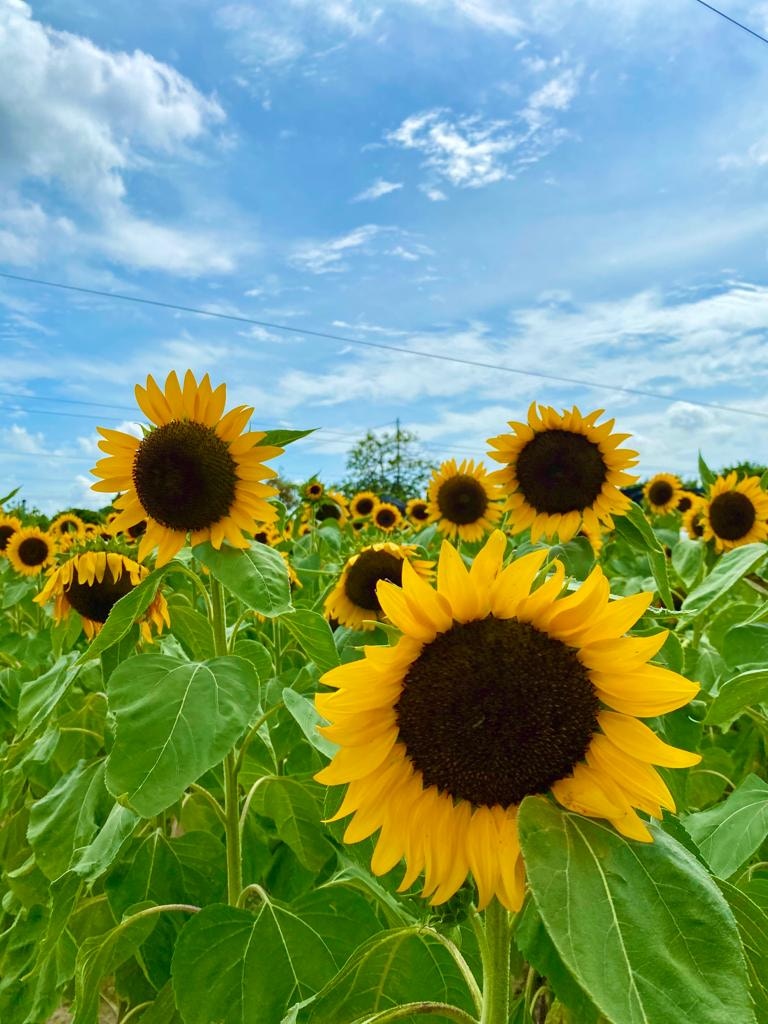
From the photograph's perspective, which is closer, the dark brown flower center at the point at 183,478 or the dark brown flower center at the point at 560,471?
the dark brown flower center at the point at 183,478

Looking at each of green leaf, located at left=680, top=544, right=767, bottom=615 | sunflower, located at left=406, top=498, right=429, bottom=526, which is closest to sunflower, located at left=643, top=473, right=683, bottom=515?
sunflower, located at left=406, top=498, right=429, bottom=526

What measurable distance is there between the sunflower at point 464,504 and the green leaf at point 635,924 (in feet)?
11.0

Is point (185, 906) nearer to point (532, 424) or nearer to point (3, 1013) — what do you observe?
point (3, 1013)

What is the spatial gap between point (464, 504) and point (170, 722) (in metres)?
3.11

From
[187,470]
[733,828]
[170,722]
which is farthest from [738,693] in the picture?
[187,470]

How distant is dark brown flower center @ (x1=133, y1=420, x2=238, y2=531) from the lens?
64.1 inches

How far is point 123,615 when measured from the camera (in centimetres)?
138

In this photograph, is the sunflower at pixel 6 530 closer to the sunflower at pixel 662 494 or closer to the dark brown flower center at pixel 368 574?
the dark brown flower center at pixel 368 574

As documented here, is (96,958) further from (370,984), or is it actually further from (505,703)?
(505,703)

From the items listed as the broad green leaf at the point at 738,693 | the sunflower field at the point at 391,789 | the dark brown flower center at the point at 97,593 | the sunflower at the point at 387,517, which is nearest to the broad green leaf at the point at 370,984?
the sunflower field at the point at 391,789

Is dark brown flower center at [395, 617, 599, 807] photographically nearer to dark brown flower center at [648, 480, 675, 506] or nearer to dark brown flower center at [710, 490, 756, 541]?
dark brown flower center at [710, 490, 756, 541]

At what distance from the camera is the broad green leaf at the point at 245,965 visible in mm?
1204

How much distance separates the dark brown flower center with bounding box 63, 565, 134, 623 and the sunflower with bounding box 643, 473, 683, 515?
5000mm

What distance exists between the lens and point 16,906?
7.70ft
